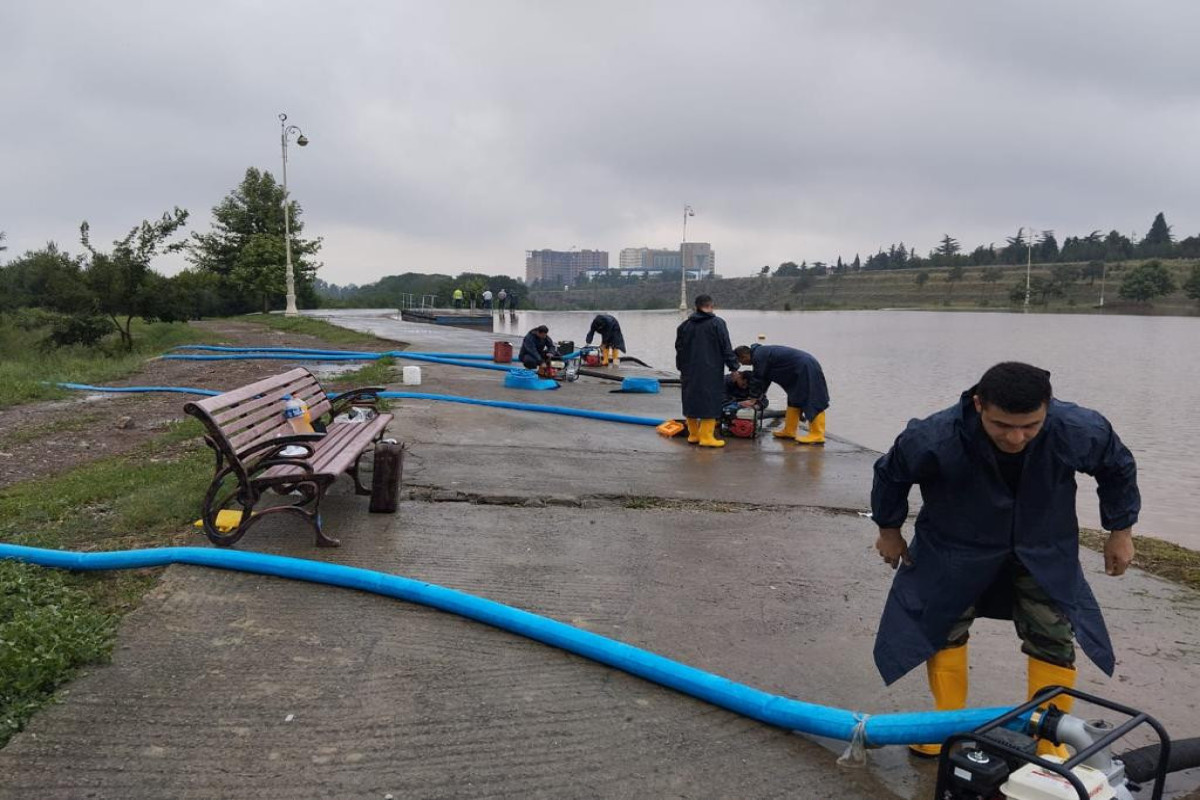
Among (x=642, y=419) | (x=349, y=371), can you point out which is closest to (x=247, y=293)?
(x=349, y=371)

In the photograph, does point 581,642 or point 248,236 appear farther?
point 248,236

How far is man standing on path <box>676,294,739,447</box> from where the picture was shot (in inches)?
349

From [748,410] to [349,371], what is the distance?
25.3ft

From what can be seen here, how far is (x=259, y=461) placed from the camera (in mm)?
4988

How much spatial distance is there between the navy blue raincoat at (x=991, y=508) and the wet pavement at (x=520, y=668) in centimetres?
63

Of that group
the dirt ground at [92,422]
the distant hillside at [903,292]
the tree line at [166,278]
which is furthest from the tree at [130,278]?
the distant hillside at [903,292]

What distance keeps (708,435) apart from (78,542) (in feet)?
20.0

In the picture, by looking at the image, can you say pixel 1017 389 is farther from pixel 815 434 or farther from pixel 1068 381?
pixel 1068 381

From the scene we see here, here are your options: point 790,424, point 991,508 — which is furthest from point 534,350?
point 991,508

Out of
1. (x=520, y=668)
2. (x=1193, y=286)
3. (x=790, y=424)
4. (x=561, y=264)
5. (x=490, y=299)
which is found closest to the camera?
(x=520, y=668)

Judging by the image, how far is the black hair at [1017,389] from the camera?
243 centimetres

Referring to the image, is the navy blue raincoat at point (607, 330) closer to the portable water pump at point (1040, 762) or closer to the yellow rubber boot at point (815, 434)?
the yellow rubber boot at point (815, 434)

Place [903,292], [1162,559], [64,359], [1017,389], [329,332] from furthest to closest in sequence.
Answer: [903,292]
[329,332]
[64,359]
[1162,559]
[1017,389]

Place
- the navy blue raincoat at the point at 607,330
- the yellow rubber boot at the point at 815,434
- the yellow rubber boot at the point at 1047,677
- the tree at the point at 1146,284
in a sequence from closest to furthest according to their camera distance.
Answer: the yellow rubber boot at the point at 1047,677 → the yellow rubber boot at the point at 815,434 → the navy blue raincoat at the point at 607,330 → the tree at the point at 1146,284
